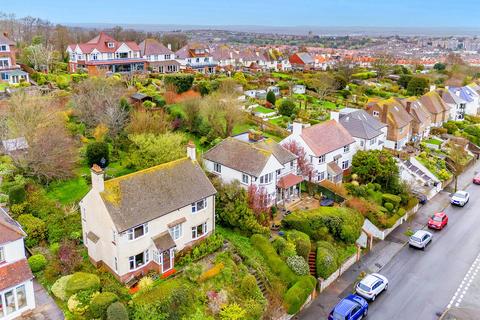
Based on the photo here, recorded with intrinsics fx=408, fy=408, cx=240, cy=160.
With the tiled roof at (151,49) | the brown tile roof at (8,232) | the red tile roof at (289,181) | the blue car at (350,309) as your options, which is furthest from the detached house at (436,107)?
the brown tile roof at (8,232)

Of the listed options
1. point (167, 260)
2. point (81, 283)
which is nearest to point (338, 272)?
point (167, 260)

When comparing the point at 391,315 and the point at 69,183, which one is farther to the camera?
the point at 69,183

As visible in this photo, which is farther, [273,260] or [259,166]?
[259,166]

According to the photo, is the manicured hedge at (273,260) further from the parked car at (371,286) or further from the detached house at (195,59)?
the detached house at (195,59)

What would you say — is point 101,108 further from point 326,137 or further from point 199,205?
point 326,137

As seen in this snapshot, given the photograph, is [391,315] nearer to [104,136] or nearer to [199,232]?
[199,232]

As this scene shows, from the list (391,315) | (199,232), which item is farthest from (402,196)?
(199,232)

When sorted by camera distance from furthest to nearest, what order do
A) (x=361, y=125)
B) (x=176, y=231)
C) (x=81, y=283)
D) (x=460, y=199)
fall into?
(x=361, y=125)
(x=460, y=199)
(x=176, y=231)
(x=81, y=283)
